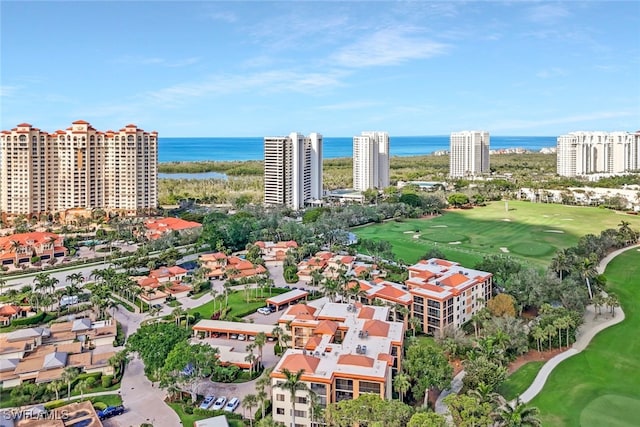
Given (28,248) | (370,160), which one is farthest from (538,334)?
(370,160)

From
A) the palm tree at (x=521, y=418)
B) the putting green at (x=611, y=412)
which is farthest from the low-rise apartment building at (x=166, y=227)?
the palm tree at (x=521, y=418)

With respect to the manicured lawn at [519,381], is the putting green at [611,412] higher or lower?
lower

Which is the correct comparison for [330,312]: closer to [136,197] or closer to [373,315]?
[373,315]

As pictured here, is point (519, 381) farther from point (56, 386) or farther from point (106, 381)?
point (56, 386)

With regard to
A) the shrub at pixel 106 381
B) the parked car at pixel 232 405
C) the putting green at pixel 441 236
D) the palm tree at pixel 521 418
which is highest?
the putting green at pixel 441 236

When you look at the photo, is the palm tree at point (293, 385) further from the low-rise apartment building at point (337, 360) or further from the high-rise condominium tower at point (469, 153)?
the high-rise condominium tower at point (469, 153)

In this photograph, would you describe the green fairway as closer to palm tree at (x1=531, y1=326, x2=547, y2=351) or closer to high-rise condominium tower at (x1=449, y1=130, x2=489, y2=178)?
palm tree at (x1=531, y1=326, x2=547, y2=351)

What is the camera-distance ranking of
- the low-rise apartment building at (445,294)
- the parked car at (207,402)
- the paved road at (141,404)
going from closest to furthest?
the paved road at (141,404)
the parked car at (207,402)
the low-rise apartment building at (445,294)

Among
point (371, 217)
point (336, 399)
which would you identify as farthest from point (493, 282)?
point (371, 217)
